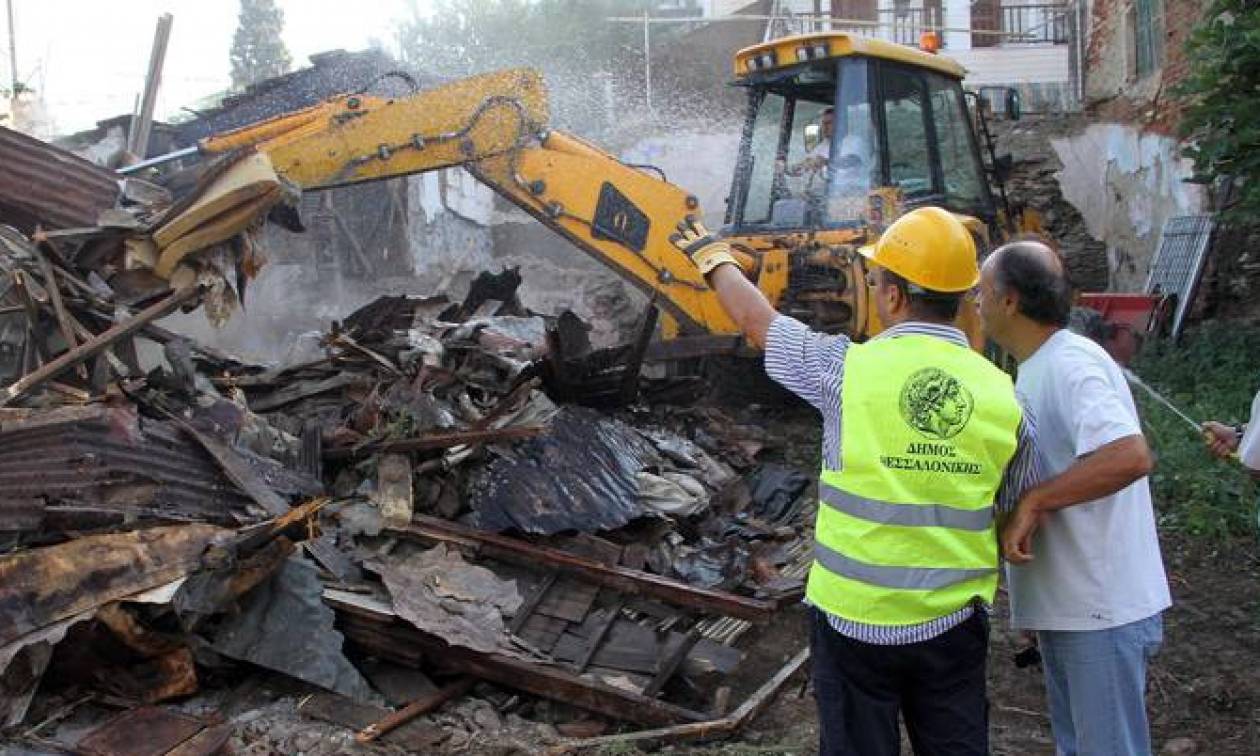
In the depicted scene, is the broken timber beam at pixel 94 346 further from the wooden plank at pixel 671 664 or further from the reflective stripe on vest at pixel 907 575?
the reflective stripe on vest at pixel 907 575

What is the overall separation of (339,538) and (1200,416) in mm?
6089

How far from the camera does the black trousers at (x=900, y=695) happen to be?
2375 millimetres

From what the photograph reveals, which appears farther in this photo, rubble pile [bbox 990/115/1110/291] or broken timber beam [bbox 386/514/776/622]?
rubble pile [bbox 990/115/1110/291]

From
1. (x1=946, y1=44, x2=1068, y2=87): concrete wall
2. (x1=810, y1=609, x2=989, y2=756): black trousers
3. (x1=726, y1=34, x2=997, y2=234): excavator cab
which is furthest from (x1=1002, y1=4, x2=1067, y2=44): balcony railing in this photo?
(x1=810, y1=609, x2=989, y2=756): black trousers

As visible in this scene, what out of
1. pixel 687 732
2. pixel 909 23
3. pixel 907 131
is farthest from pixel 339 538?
pixel 909 23

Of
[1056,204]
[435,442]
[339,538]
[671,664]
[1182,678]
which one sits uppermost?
[435,442]

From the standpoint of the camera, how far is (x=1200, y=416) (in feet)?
25.9

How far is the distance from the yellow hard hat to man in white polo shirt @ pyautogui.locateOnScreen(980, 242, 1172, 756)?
0.31 metres

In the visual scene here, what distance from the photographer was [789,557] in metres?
6.28

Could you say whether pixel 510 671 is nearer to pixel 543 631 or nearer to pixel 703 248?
pixel 543 631

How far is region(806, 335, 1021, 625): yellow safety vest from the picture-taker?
2.29 m

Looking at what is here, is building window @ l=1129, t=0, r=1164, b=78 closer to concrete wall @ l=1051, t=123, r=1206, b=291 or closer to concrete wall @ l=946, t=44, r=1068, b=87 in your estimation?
concrete wall @ l=1051, t=123, r=1206, b=291

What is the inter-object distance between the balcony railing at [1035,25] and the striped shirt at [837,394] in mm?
23153

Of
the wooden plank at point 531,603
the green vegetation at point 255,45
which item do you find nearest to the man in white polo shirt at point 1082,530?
the wooden plank at point 531,603
